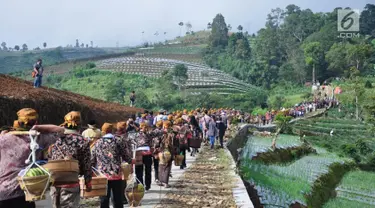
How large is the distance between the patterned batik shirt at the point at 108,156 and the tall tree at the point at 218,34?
121 meters

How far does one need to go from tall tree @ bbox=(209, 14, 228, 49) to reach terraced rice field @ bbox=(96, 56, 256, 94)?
2753cm

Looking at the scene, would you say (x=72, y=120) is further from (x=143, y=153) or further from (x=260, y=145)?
(x=260, y=145)

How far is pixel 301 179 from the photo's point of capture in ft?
71.3

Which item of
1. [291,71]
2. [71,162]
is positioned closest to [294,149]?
[71,162]

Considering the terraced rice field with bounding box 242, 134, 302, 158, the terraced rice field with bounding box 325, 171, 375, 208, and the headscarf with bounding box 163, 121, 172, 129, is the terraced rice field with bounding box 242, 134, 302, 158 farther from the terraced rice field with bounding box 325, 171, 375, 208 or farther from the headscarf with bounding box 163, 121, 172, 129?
the headscarf with bounding box 163, 121, 172, 129

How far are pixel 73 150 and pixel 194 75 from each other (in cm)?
8488

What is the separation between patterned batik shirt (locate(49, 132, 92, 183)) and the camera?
656cm

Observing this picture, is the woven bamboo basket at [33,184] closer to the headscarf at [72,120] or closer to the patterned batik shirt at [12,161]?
the patterned batik shirt at [12,161]

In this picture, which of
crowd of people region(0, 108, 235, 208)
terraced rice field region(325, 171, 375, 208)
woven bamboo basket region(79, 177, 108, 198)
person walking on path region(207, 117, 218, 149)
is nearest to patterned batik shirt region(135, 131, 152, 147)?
crowd of people region(0, 108, 235, 208)

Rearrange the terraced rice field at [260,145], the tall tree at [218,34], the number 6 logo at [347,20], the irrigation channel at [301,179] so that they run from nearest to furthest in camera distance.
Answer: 1. the irrigation channel at [301,179]
2. the terraced rice field at [260,145]
3. the number 6 logo at [347,20]
4. the tall tree at [218,34]

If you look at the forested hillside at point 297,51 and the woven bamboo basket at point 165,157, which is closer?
the woven bamboo basket at point 165,157

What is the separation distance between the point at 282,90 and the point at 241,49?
28619 millimetres

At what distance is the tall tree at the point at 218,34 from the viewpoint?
130125 mm

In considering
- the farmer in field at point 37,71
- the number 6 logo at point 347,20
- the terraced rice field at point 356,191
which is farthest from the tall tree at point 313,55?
the farmer in field at point 37,71
